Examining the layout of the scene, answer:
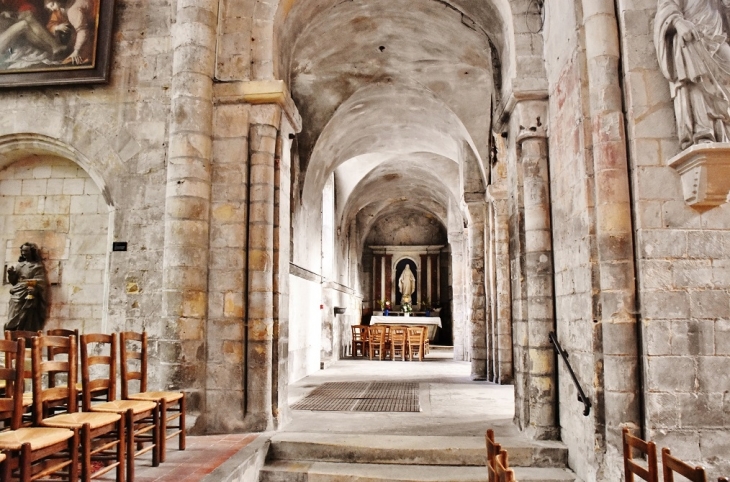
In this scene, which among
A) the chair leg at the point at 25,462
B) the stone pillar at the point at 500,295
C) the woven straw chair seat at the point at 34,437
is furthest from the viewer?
the stone pillar at the point at 500,295

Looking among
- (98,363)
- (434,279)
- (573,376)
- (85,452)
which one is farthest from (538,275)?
(434,279)

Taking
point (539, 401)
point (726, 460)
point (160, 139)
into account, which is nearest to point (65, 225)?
point (160, 139)

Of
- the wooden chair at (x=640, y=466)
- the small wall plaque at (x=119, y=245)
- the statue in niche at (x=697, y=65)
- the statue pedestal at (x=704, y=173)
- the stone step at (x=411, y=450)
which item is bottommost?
the stone step at (x=411, y=450)

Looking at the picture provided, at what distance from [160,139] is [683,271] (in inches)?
191

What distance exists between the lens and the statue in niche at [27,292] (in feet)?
20.2

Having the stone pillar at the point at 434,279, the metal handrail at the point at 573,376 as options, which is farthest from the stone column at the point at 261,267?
the stone pillar at the point at 434,279

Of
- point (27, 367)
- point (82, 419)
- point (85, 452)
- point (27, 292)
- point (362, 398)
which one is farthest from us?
point (362, 398)

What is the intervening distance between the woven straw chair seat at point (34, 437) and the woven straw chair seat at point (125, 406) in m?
0.66

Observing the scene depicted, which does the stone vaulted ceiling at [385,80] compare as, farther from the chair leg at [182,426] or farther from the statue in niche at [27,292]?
the chair leg at [182,426]

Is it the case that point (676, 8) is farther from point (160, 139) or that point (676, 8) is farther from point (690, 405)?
point (160, 139)

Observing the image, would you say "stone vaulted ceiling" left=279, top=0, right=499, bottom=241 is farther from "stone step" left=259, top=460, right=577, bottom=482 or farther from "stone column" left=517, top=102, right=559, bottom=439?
"stone step" left=259, top=460, right=577, bottom=482

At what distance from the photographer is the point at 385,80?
9.99 meters

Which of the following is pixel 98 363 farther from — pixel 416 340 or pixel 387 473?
pixel 416 340

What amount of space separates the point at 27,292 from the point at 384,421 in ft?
12.8
